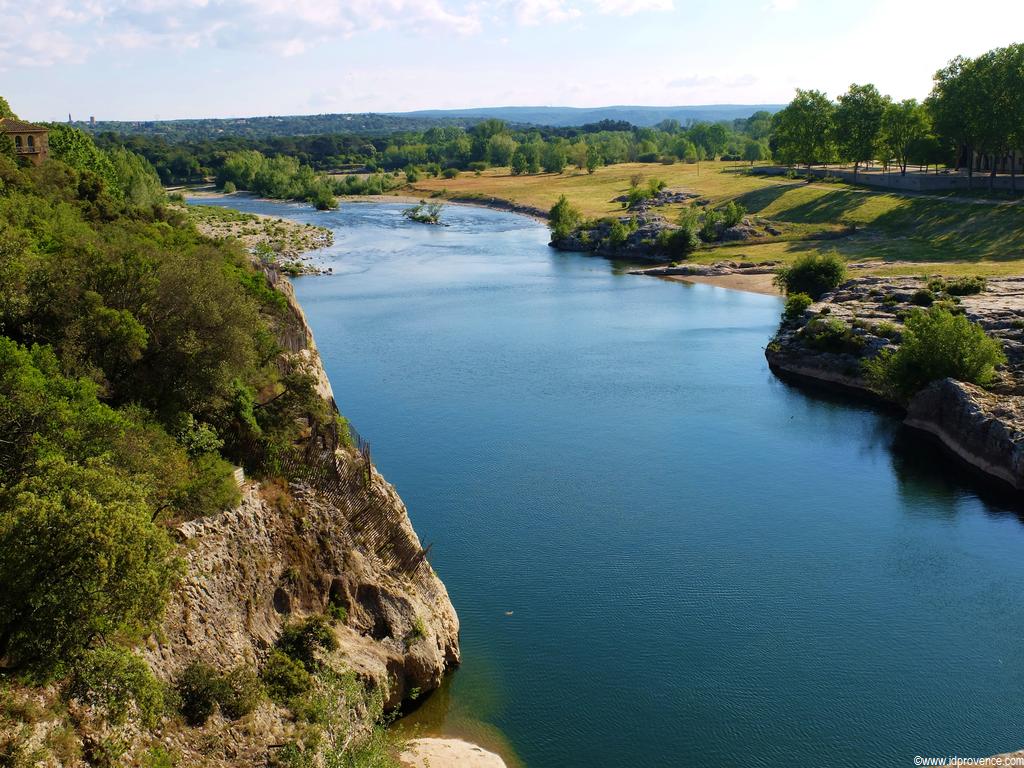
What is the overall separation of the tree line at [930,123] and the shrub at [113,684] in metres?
120

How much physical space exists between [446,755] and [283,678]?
6031mm

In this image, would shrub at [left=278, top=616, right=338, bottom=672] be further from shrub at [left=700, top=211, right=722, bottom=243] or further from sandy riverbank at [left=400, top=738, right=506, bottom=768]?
shrub at [left=700, top=211, right=722, bottom=243]

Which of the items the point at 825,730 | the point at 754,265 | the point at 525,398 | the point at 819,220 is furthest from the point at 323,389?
the point at 819,220

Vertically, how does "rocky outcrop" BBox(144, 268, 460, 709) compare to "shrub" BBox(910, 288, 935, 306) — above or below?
below

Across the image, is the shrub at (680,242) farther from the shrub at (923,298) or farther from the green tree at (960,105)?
the shrub at (923,298)

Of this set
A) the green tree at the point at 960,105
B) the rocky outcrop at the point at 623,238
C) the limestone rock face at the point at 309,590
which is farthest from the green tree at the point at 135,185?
the green tree at the point at 960,105

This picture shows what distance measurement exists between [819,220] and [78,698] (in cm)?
12552

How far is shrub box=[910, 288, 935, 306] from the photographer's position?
2908 inches

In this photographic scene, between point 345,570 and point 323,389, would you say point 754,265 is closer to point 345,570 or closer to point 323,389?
point 323,389

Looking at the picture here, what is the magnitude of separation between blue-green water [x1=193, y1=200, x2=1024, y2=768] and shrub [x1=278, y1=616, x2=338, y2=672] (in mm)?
5579

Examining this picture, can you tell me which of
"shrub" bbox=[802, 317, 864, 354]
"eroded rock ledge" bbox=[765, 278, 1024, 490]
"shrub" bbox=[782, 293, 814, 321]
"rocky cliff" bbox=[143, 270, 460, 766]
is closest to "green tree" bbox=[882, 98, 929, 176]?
"eroded rock ledge" bbox=[765, 278, 1024, 490]

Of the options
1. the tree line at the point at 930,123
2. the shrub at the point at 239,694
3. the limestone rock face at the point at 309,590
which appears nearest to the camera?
the shrub at the point at 239,694

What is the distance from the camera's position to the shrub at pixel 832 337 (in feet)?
229

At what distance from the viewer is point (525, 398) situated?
211 feet
